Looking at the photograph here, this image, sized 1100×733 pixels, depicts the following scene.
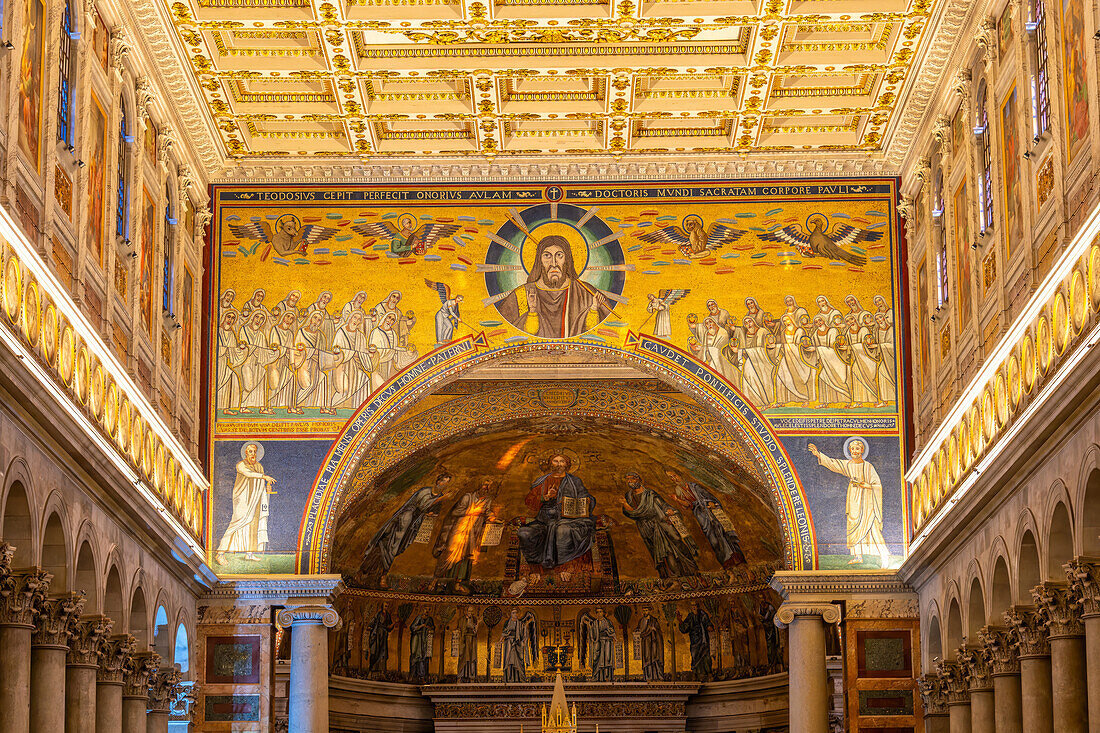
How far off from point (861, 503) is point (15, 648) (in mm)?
16390

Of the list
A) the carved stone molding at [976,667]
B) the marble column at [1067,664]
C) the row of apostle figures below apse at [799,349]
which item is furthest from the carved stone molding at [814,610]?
the marble column at [1067,664]

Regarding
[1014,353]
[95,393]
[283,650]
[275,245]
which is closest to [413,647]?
[283,650]

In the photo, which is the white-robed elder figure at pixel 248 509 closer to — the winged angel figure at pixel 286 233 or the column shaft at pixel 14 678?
the winged angel figure at pixel 286 233

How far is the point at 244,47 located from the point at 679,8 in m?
7.31

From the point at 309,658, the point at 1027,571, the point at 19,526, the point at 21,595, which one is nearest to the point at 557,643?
the point at 309,658

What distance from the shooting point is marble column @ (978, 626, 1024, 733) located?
956 inches

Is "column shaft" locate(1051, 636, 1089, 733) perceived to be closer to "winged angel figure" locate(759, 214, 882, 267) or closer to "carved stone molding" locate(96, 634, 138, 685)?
"winged angel figure" locate(759, 214, 882, 267)

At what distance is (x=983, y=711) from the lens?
26.0 m

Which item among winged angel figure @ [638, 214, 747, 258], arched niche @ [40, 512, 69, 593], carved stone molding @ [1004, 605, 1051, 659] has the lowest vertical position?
carved stone molding @ [1004, 605, 1051, 659]

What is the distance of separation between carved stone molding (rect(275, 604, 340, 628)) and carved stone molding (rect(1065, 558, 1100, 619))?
50.0 feet

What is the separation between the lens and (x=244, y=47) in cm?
2862

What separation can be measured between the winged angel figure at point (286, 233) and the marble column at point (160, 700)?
8.46m

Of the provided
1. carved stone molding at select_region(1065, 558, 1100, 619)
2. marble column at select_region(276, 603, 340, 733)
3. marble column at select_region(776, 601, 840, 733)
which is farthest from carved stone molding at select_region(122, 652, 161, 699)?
carved stone molding at select_region(1065, 558, 1100, 619)

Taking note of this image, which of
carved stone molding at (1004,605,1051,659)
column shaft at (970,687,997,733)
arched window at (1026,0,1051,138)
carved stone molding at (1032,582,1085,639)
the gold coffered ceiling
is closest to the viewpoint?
carved stone molding at (1032,582,1085,639)
